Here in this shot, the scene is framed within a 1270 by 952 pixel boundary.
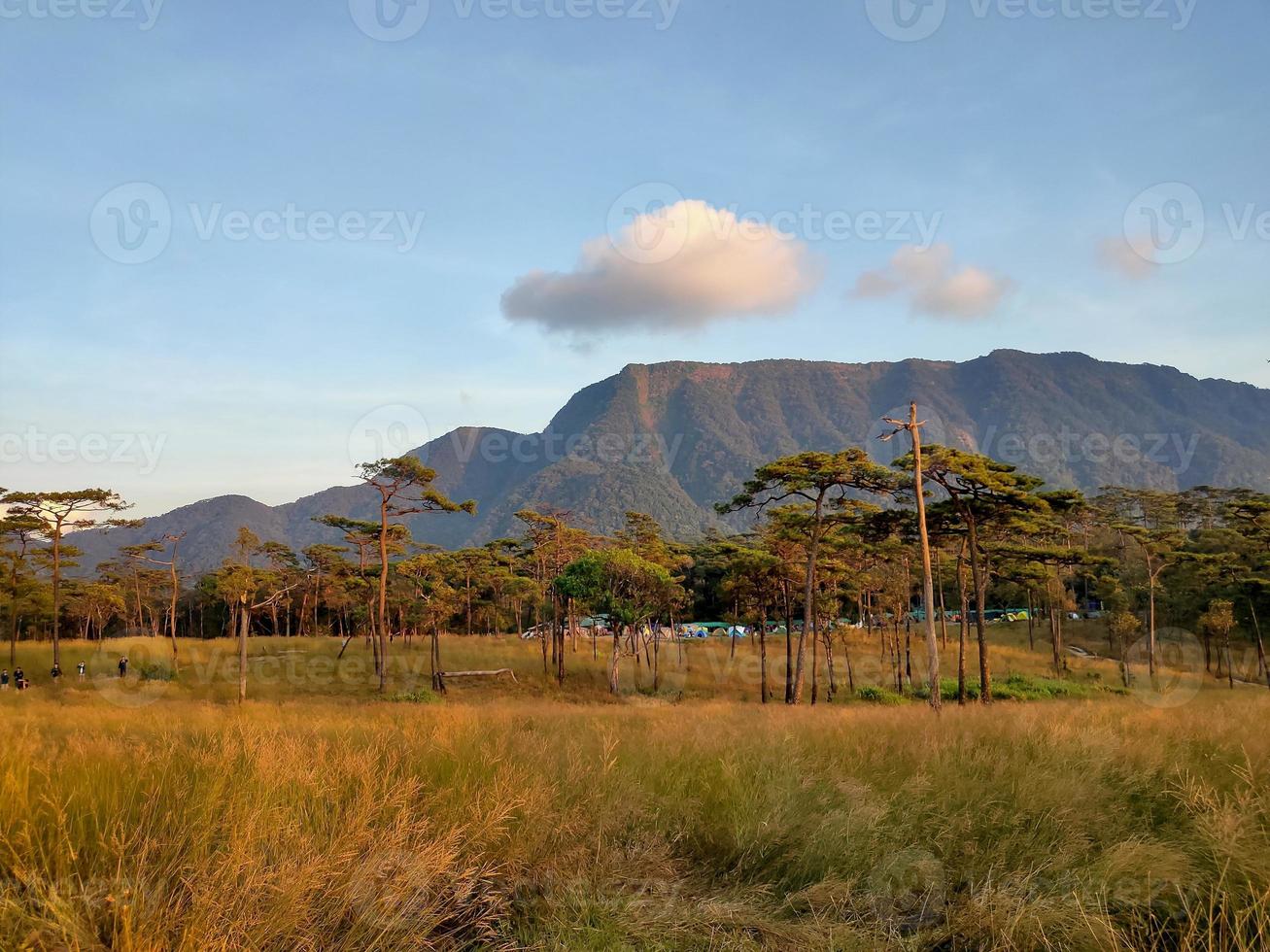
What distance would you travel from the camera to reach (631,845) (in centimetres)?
528

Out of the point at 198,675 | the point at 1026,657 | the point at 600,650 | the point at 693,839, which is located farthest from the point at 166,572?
the point at 693,839

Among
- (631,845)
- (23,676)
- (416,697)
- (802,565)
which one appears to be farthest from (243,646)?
(631,845)

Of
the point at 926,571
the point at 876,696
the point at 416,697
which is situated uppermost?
the point at 926,571

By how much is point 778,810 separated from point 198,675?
4095cm

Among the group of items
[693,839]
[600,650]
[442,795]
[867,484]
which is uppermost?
[867,484]

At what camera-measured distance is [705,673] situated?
46125 millimetres

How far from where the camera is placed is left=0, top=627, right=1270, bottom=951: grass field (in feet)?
11.3

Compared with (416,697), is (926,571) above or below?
above

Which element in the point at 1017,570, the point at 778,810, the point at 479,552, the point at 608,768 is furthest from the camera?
the point at 479,552

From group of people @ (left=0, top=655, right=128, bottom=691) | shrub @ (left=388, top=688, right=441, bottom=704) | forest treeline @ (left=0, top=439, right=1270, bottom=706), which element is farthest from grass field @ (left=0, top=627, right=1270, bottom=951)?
group of people @ (left=0, top=655, right=128, bottom=691)

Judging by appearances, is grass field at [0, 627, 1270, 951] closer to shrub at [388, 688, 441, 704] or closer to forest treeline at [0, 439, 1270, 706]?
forest treeline at [0, 439, 1270, 706]

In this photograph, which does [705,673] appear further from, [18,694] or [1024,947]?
[1024,947]

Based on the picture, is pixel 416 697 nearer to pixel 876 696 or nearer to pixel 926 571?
pixel 876 696

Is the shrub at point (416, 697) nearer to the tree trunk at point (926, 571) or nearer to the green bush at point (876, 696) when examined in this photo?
the green bush at point (876, 696)
